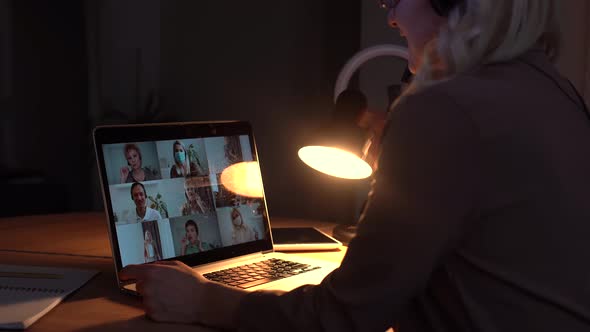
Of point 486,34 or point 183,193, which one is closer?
point 486,34

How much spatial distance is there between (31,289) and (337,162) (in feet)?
1.81

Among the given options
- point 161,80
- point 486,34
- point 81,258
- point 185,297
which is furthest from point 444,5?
point 161,80

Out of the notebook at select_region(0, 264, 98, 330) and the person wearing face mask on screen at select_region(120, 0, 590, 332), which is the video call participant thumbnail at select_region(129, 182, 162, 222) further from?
the person wearing face mask on screen at select_region(120, 0, 590, 332)

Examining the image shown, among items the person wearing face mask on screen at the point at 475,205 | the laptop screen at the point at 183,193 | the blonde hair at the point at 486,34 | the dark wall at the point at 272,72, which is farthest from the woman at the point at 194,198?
the dark wall at the point at 272,72

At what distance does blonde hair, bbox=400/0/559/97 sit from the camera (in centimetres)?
66

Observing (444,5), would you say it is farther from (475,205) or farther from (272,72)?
(272,72)

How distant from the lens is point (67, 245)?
A: 4.07 feet

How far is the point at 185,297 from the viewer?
0.78 metres

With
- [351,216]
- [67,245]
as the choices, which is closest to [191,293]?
[67,245]

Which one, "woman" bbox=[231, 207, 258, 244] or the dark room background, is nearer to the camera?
"woman" bbox=[231, 207, 258, 244]

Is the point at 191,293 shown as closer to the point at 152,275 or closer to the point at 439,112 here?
the point at 152,275

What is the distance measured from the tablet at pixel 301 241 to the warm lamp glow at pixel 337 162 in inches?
6.7

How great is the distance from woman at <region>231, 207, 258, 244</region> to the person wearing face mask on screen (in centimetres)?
40

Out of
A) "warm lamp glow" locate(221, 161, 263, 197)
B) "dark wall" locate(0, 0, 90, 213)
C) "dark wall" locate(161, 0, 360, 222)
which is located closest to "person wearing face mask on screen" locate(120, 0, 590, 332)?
"warm lamp glow" locate(221, 161, 263, 197)
